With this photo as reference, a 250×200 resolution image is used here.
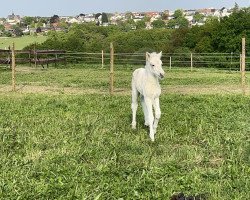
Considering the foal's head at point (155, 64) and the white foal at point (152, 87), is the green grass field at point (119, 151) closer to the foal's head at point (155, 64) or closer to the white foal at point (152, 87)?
the white foal at point (152, 87)

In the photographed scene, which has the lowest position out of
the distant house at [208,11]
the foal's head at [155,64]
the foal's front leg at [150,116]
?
the foal's front leg at [150,116]

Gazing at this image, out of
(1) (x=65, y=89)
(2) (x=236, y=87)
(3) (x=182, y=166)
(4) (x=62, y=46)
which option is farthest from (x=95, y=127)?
(4) (x=62, y=46)

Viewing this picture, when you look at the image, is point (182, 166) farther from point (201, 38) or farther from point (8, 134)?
point (201, 38)

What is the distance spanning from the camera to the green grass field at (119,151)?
5055 mm

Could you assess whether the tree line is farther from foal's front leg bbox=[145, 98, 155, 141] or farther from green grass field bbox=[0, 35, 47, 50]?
foal's front leg bbox=[145, 98, 155, 141]

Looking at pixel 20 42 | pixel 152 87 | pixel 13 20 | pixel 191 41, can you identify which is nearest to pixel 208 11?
pixel 13 20

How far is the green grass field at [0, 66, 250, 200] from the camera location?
16.6ft

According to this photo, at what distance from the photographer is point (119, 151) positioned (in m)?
6.79

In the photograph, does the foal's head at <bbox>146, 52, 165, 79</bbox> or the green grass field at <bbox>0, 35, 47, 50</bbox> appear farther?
the green grass field at <bbox>0, 35, 47, 50</bbox>

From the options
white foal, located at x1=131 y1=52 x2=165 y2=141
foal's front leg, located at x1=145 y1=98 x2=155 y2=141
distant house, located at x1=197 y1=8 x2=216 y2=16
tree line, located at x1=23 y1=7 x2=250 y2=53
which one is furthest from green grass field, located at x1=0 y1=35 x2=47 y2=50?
distant house, located at x1=197 y1=8 x2=216 y2=16

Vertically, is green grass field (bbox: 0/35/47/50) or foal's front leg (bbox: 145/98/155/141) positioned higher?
green grass field (bbox: 0/35/47/50)

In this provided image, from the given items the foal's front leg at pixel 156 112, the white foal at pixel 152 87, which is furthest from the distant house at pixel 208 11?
the foal's front leg at pixel 156 112

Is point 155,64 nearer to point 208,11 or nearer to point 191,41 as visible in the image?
point 191,41

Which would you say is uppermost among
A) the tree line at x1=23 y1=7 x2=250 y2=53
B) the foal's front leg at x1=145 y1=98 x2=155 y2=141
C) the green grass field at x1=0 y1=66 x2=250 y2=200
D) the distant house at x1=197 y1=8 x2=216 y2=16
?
the distant house at x1=197 y1=8 x2=216 y2=16
